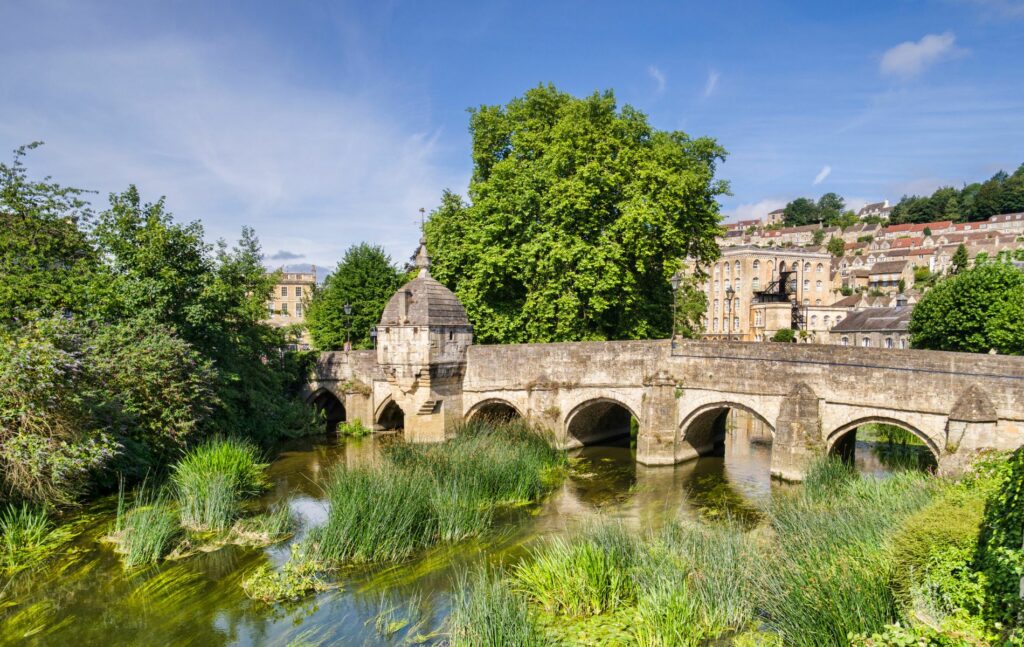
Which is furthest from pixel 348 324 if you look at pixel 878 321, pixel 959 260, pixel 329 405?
pixel 959 260

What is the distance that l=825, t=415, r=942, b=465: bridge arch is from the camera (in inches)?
584

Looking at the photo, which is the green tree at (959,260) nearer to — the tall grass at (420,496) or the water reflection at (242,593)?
the water reflection at (242,593)

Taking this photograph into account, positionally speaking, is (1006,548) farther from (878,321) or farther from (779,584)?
(878,321)

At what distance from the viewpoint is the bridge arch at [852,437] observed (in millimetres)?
14822

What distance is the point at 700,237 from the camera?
23.5 meters

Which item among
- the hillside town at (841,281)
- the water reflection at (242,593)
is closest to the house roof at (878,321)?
the hillside town at (841,281)

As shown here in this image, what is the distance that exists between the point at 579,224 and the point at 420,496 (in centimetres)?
1210

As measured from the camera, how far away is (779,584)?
7879mm

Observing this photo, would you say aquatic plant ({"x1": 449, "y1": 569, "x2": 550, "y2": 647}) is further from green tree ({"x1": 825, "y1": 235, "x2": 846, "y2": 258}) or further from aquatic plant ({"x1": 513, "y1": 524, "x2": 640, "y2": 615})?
green tree ({"x1": 825, "y1": 235, "x2": 846, "y2": 258})

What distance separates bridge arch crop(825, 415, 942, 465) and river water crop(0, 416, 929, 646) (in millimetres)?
2652

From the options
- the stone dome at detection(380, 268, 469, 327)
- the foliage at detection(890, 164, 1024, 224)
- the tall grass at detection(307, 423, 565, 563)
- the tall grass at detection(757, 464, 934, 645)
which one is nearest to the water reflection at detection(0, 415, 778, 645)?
the tall grass at detection(307, 423, 565, 563)

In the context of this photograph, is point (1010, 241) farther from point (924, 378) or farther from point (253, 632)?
point (253, 632)

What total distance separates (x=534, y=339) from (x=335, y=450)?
833 cm

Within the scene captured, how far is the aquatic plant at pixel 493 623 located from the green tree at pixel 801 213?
147 metres
